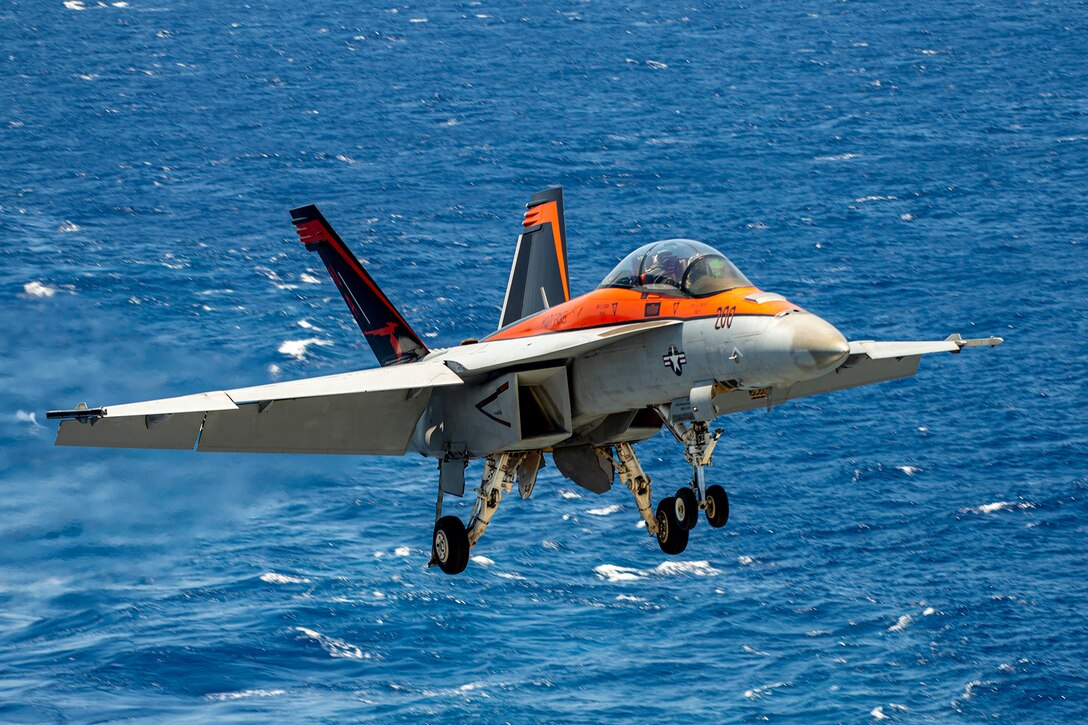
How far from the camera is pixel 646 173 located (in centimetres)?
19512

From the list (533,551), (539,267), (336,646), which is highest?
(539,267)

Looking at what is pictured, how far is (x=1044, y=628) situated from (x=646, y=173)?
83781 millimetres

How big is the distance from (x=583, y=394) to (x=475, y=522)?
506 cm

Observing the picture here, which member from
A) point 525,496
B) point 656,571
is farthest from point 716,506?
point 656,571

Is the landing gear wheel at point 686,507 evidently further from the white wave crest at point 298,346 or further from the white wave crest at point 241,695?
the white wave crest at point 298,346

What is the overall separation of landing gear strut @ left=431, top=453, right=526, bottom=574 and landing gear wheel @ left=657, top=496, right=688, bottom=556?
496cm

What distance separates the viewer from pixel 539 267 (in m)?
50.5

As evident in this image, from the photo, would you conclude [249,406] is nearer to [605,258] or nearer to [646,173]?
[605,258]

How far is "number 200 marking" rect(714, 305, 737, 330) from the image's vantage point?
35.4 metres

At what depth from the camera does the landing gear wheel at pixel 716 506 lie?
118 ft

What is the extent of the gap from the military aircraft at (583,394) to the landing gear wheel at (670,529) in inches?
2.2

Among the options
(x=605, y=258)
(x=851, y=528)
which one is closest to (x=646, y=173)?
(x=605, y=258)

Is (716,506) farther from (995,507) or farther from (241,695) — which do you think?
(995,507)

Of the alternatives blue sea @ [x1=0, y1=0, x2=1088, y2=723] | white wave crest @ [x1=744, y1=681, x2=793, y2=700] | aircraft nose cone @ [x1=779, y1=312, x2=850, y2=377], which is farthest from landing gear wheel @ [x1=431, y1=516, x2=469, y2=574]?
white wave crest @ [x1=744, y1=681, x2=793, y2=700]
